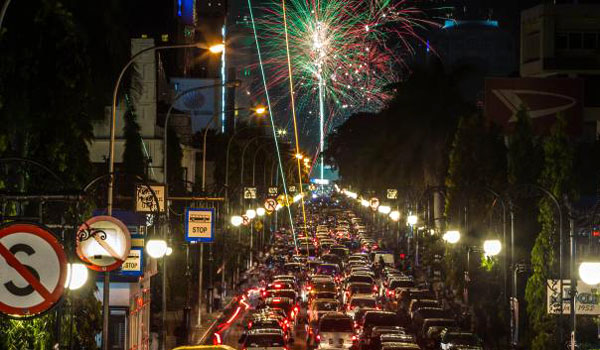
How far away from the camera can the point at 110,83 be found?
22.1 m

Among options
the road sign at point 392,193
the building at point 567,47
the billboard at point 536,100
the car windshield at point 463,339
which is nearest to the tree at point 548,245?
the car windshield at point 463,339

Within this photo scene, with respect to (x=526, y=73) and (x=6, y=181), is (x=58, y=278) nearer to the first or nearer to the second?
(x=6, y=181)

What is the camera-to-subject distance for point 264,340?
29062mm

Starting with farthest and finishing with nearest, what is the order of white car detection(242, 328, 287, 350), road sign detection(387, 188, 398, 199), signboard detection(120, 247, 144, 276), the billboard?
road sign detection(387, 188, 398, 199) < the billboard < white car detection(242, 328, 287, 350) < signboard detection(120, 247, 144, 276)

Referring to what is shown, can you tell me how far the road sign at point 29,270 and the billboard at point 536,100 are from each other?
2100 inches

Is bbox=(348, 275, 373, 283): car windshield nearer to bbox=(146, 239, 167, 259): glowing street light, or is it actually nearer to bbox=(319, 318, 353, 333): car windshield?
bbox=(319, 318, 353, 333): car windshield

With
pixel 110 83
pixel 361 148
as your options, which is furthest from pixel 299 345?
pixel 361 148

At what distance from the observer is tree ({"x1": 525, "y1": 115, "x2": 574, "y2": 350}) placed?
29234mm

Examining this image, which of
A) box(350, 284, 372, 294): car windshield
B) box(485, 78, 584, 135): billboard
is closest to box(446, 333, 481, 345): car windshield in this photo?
box(350, 284, 372, 294): car windshield

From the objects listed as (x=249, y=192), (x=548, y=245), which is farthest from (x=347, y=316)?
(x=249, y=192)

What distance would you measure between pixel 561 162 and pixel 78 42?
1754 cm

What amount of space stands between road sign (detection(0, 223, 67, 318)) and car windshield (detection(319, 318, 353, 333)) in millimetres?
21174

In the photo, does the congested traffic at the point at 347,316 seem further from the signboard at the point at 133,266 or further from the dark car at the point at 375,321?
the signboard at the point at 133,266

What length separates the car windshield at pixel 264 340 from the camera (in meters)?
28.8
